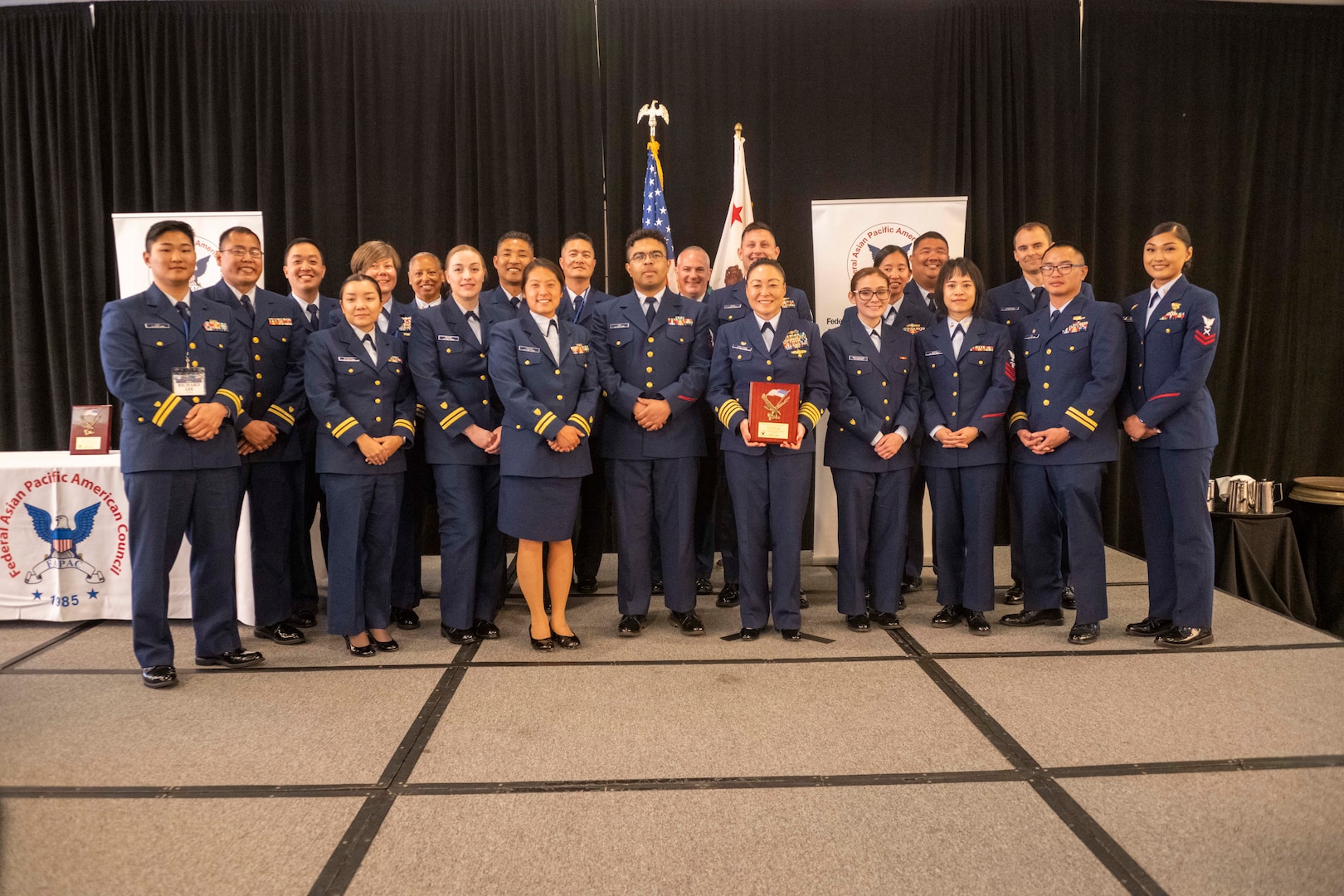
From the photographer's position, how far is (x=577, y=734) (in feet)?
8.65

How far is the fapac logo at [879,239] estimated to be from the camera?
4.88 m

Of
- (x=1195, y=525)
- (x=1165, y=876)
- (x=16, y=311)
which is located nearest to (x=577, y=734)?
(x=1165, y=876)

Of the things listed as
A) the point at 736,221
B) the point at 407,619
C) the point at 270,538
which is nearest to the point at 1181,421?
the point at 736,221

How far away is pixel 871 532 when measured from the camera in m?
3.74

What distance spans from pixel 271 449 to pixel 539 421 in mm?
1251

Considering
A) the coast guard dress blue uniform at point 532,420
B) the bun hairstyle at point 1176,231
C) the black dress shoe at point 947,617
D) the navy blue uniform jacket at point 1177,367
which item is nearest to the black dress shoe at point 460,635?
the coast guard dress blue uniform at point 532,420

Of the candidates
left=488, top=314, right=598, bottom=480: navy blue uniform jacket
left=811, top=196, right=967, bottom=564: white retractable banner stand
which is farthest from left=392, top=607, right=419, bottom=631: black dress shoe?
left=811, top=196, right=967, bottom=564: white retractable banner stand

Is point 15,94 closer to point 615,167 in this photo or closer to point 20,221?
point 20,221

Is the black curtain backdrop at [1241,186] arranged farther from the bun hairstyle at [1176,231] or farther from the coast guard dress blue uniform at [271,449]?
the coast guard dress blue uniform at [271,449]

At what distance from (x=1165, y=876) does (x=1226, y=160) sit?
235 inches

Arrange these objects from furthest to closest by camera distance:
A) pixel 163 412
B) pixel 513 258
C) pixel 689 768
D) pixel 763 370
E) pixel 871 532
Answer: pixel 513 258 < pixel 871 532 < pixel 763 370 < pixel 163 412 < pixel 689 768

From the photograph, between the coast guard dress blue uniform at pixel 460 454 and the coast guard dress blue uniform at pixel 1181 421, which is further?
the coast guard dress blue uniform at pixel 460 454

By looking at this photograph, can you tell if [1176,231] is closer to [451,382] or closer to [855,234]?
[855,234]

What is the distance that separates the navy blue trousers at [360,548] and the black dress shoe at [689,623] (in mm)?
1248
